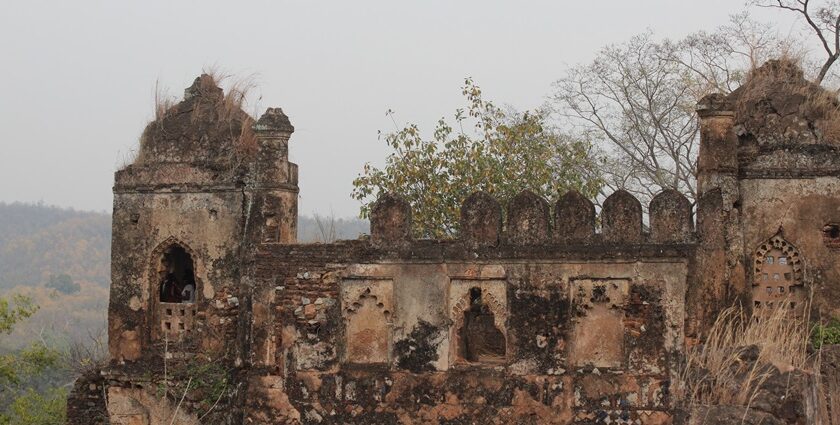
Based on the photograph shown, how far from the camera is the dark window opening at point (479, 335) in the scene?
1013cm

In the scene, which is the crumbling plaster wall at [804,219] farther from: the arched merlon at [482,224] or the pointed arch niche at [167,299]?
the pointed arch niche at [167,299]

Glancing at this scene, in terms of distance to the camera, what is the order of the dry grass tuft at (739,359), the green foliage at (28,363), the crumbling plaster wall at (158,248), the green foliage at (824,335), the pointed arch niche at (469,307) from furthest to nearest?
the green foliage at (28,363) → the crumbling plaster wall at (158,248) → the green foliage at (824,335) → the pointed arch niche at (469,307) → the dry grass tuft at (739,359)

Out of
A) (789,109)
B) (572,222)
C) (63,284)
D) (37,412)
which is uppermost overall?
(789,109)

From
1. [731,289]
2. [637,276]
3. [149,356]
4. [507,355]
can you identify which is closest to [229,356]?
[149,356]

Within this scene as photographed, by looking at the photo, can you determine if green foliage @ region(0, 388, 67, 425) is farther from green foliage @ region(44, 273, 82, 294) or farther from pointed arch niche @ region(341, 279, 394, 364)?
green foliage @ region(44, 273, 82, 294)

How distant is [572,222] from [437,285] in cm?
130

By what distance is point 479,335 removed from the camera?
12.1 meters

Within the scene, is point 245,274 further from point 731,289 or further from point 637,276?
point 731,289

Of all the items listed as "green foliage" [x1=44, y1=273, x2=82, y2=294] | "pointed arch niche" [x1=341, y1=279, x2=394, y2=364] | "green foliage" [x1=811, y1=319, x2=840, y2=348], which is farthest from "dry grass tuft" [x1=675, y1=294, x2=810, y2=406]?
"green foliage" [x1=44, y1=273, x2=82, y2=294]

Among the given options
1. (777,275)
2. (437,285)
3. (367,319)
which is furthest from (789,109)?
(367,319)

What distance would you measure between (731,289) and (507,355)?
121 inches

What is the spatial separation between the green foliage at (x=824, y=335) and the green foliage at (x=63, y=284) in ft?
174

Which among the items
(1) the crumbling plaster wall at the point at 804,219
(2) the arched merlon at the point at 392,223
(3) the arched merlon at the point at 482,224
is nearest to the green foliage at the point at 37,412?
(2) the arched merlon at the point at 392,223

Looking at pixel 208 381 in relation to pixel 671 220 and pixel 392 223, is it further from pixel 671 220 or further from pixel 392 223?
pixel 671 220
